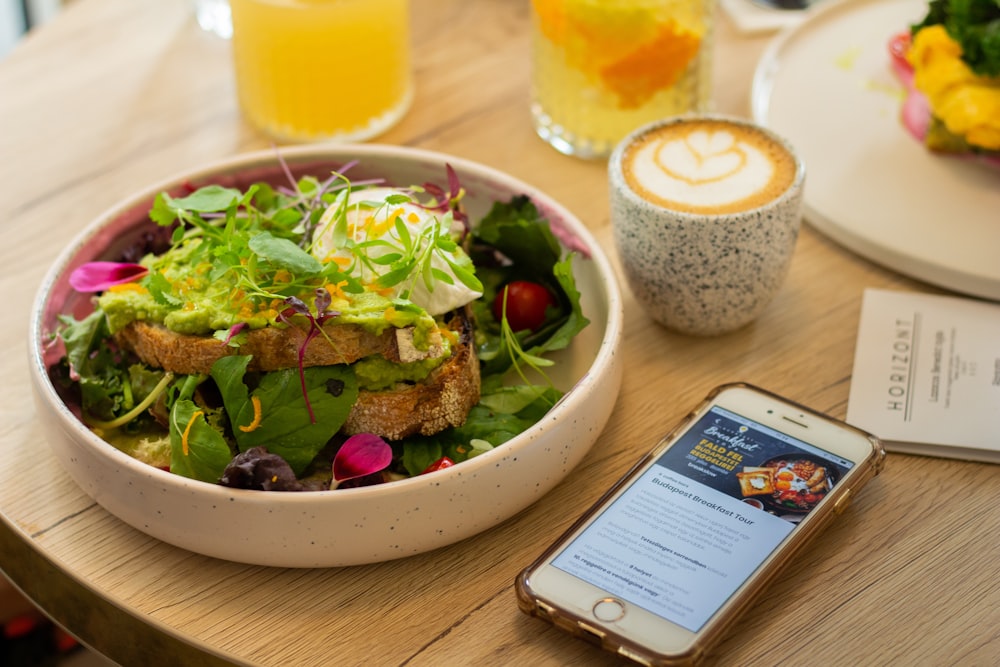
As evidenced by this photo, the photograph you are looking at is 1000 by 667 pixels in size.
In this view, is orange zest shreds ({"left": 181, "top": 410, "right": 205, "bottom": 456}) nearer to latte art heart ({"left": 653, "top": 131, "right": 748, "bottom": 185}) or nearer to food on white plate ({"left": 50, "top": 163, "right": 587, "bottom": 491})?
food on white plate ({"left": 50, "top": 163, "right": 587, "bottom": 491})

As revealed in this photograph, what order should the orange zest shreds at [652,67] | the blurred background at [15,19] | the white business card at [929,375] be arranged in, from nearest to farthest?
1. the white business card at [929,375]
2. the orange zest shreds at [652,67]
3. the blurred background at [15,19]

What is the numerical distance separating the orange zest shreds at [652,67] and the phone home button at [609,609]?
31.2 inches

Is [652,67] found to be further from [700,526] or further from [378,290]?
[700,526]

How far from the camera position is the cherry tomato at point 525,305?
1.14 m

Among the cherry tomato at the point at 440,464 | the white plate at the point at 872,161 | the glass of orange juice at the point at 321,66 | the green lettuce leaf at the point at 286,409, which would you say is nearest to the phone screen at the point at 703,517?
the cherry tomato at the point at 440,464

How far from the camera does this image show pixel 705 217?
1.08m

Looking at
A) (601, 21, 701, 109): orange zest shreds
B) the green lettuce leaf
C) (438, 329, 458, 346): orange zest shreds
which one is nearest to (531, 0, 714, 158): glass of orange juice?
(601, 21, 701, 109): orange zest shreds

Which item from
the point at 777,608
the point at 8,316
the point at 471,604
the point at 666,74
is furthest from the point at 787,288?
the point at 8,316

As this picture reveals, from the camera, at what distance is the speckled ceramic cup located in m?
1.10

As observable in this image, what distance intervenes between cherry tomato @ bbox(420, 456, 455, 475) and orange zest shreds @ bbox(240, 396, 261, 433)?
0.16 metres

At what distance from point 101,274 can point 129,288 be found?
2.5 inches

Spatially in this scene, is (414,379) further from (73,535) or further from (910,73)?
(910,73)

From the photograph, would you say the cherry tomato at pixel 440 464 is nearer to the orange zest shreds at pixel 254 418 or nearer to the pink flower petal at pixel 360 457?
the pink flower petal at pixel 360 457

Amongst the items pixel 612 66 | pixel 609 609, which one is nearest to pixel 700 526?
pixel 609 609
